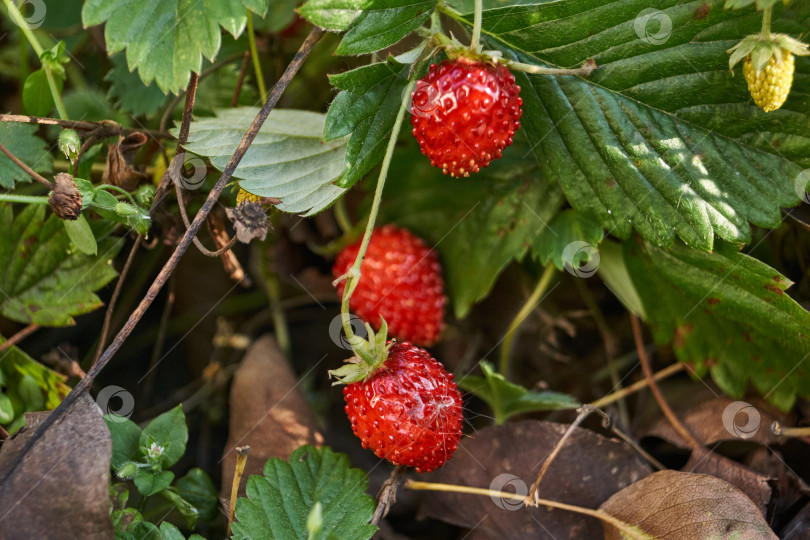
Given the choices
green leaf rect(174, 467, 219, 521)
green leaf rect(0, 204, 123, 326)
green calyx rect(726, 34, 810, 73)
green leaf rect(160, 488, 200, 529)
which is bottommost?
green leaf rect(174, 467, 219, 521)

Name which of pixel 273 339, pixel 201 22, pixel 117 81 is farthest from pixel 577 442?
pixel 117 81

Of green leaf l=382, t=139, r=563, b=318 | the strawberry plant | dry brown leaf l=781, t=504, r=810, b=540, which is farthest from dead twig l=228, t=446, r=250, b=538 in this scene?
dry brown leaf l=781, t=504, r=810, b=540

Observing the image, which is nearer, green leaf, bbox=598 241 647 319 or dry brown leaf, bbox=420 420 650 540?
dry brown leaf, bbox=420 420 650 540

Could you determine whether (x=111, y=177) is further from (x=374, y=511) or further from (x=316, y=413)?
(x=374, y=511)

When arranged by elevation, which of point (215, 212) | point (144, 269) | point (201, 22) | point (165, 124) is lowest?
point (144, 269)

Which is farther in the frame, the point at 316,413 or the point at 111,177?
the point at 316,413

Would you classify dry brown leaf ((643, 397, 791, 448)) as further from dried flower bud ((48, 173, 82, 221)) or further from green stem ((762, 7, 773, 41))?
dried flower bud ((48, 173, 82, 221))

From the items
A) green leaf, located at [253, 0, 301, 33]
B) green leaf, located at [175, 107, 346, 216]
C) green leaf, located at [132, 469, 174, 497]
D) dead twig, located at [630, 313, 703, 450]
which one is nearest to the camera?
green leaf, located at [132, 469, 174, 497]

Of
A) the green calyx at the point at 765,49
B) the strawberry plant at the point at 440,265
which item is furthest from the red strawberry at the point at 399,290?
the green calyx at the point at 765,49
